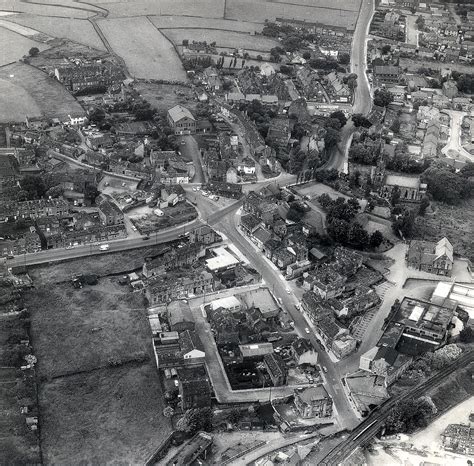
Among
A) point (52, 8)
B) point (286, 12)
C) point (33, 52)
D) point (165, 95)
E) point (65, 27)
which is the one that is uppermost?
point (286, 12)

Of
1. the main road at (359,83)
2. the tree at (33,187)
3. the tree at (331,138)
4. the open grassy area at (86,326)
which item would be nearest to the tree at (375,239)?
the main road at (359,83)

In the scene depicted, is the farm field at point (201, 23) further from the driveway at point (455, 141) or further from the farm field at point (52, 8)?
the driveway at point (455, 141)

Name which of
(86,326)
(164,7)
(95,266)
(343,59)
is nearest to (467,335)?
(86,326)

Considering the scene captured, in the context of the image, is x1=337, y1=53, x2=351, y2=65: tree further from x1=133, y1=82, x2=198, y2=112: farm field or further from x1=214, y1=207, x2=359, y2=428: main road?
x1=214, y1=207, x2=359, y2=428: main road

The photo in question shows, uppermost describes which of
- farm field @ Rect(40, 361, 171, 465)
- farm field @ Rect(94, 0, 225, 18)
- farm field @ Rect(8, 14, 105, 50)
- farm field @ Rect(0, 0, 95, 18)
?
farm field @ Rect(94, 0, 225, 18)

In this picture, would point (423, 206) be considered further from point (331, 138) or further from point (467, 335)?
point (467, 335)

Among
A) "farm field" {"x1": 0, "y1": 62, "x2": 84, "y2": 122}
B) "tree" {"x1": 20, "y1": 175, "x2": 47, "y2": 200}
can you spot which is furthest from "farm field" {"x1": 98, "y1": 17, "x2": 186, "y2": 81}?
"tree" {"x1": 20, "y1": 175, "x2": 47, "y2": 200}
